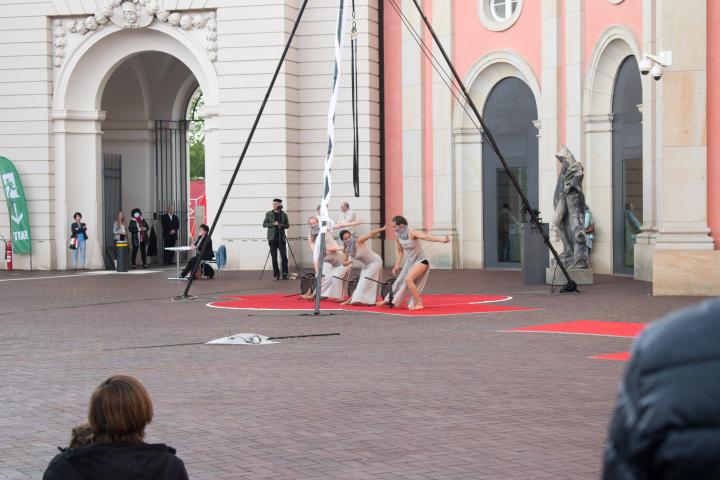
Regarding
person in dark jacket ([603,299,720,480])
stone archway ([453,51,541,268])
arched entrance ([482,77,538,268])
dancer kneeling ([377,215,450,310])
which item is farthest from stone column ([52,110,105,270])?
person in dark jacket ([603,299,720,480])

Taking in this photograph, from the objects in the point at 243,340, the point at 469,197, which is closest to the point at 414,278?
the point at 243,340

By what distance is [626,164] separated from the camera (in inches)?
1030

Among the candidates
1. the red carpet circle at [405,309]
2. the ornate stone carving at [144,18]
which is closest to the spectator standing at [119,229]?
the ornate stone carving at [144,18]

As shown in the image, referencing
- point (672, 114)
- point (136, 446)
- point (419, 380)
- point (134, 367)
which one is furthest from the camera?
point (672, 114)

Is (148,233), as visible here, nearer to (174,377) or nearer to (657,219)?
(657,219)

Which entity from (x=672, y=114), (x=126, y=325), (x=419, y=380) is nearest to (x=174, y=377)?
(x=419, y=380)

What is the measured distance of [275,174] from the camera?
31.2 meters

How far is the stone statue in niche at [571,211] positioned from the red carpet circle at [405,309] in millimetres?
3280

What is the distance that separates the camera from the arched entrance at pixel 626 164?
25.7 meters

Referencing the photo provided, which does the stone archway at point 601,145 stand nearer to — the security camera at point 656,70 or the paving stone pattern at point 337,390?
the security camera at point 656,70

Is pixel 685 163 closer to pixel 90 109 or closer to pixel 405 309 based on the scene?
pixel 405 309

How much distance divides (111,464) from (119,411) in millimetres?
164

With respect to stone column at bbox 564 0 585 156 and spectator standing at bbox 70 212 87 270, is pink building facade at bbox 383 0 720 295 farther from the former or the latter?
spectator standing at bbox 70 212 87 270

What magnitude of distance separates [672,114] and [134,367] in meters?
11.8
